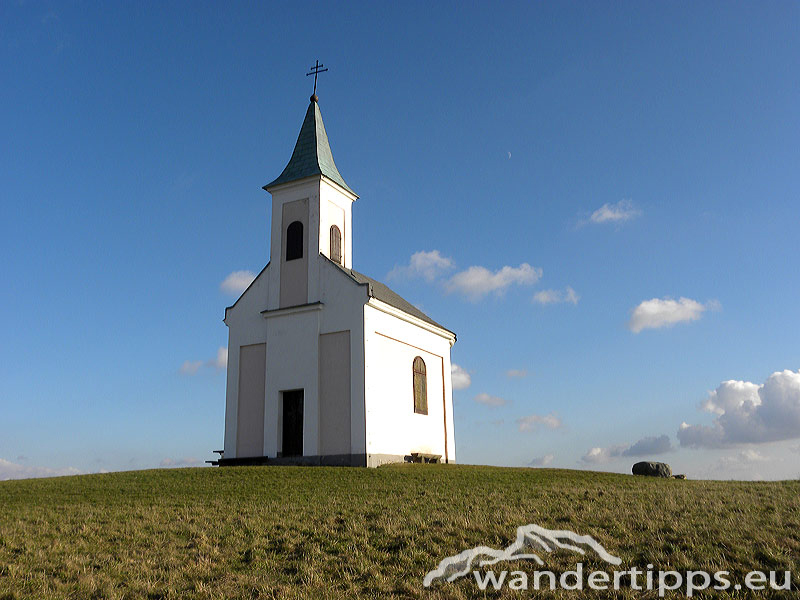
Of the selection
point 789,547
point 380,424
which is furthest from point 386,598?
point 380,424

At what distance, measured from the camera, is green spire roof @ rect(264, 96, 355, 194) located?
29906 millimetres

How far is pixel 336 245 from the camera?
2991 cm

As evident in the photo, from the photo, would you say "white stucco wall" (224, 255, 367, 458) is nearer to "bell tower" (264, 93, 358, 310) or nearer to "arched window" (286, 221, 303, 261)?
"bell tower" (264, 93, 358, 310)

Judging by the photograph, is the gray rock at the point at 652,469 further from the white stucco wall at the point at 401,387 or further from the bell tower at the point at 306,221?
the bell tower at the point at 306,221

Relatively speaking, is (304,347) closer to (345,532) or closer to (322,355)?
(322,355)

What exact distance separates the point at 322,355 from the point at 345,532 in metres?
13.8

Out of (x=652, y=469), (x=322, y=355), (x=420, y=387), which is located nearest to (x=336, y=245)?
(x=322, y=355)

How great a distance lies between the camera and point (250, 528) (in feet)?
45.9

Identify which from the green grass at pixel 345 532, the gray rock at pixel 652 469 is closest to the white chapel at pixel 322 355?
the green grass at pixel 345 532

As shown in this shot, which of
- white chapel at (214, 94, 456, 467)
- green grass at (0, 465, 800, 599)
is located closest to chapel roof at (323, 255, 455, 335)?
white chapel at (214, 94, 456, 467)

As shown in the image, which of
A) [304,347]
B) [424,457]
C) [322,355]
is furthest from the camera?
[424,457]

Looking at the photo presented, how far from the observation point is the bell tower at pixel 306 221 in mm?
28484

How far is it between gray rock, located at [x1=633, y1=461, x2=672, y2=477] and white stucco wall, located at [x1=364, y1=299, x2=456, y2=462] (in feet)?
28.1

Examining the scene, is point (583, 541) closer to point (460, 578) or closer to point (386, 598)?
point (460, 578)
